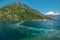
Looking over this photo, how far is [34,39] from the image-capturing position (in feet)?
161

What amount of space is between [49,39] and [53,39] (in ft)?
4.18

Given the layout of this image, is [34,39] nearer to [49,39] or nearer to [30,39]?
[30,39]

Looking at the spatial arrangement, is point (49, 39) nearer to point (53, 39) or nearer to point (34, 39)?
point (53, 39)

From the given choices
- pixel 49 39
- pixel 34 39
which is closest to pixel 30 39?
pixel 34 39

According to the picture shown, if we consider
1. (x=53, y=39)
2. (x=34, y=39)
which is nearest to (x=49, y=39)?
(x=53, y=39)

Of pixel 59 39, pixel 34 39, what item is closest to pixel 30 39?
pixel 34 39

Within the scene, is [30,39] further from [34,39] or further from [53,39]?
[53,39]

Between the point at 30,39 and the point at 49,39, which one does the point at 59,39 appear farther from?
the point at 30,39

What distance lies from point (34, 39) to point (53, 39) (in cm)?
591

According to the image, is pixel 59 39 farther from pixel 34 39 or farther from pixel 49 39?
pixel 34 39

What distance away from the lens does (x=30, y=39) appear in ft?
161

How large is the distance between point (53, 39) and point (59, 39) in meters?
1.83

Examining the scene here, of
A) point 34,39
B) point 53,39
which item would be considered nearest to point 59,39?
point 53,39

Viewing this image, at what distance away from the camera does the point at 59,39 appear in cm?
4844
